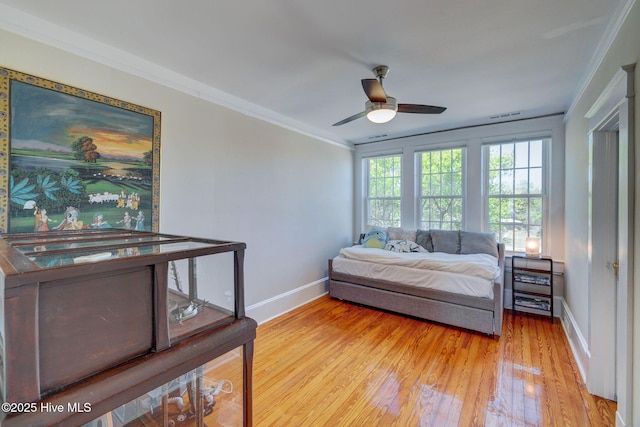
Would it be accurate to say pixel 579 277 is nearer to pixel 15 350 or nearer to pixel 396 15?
pixel 396 15

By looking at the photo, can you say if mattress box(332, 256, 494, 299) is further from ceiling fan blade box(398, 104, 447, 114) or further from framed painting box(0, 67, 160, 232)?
framed painting box(0, 67, 160, 232)

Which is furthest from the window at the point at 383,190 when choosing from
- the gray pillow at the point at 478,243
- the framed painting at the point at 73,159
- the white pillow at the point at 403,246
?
the framed painting at the point at 73,159

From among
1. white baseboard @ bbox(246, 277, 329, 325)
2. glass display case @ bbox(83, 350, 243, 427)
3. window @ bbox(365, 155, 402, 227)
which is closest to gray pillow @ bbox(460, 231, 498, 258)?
window @ bbox(365, 155, 402, 227)

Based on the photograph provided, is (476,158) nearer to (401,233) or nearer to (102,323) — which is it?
(401,233)

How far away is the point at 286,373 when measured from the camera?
2.41m

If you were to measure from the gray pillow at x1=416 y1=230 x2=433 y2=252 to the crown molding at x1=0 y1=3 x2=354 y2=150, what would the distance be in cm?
287

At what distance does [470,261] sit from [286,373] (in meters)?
2.39

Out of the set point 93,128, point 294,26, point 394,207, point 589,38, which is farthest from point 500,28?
point 394,207

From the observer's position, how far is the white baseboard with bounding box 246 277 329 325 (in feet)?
11.1

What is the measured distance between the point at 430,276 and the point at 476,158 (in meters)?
1.99

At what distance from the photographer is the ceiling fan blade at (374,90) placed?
208cm

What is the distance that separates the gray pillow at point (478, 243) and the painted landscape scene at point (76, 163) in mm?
3824

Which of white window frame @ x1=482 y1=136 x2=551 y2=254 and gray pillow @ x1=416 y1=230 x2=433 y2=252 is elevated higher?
white window frame @ x1=482 y1=136 x2=551 y2=254

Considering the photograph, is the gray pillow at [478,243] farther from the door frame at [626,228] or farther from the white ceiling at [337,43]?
the door frame at [626,228]
